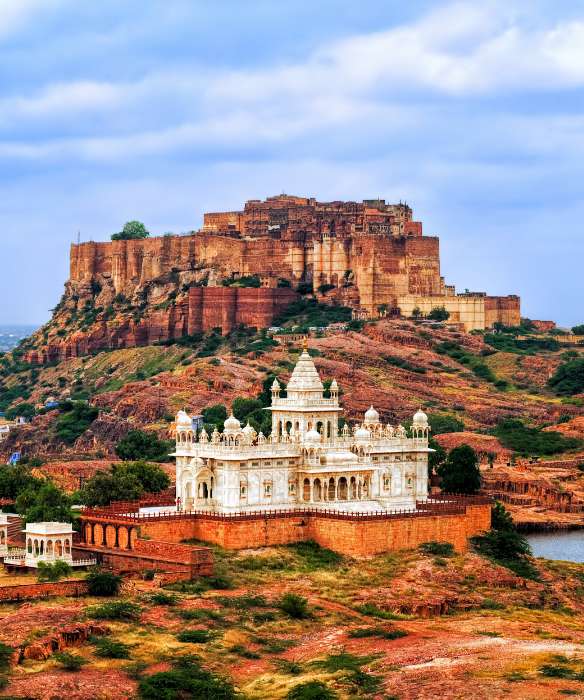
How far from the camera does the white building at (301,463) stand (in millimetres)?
93750

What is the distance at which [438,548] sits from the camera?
95.5 metres

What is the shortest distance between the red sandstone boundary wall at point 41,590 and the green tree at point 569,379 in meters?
81.9

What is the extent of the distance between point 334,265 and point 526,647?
91334 millimetres

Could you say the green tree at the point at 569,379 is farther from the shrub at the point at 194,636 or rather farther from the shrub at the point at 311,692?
the shrub at the point at 311,692

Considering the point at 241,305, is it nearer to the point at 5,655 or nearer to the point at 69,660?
the point at 69,660

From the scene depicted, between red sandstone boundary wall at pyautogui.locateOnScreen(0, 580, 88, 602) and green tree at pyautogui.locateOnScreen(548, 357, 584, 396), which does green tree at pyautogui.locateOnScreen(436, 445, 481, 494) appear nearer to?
red sandstone boundary wall at pyautogui.locateOnScreen(0, 580, 88, 602)

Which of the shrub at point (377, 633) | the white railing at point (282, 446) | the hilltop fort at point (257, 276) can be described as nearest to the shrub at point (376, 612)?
the shrub at point (377, 633)

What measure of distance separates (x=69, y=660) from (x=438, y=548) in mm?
24077

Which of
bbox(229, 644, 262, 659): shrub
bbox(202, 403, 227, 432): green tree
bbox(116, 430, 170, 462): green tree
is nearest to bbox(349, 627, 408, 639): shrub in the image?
bbox(229, 644, 262, 659): shrub

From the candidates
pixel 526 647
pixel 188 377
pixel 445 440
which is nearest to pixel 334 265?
pixel 188 377

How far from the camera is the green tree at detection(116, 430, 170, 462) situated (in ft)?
434

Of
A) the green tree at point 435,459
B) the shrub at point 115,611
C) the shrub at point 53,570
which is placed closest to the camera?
the shrub at point 115,611

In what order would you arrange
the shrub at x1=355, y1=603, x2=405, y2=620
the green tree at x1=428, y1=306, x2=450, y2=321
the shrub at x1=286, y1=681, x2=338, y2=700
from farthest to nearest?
the green tree at x1=428, y1=306, x2=450, y2=321 → the shrub at x1=355, y1=603, x2=405, y2=620 → the shrub at x1=286, y1=681, x2=338, y2=700

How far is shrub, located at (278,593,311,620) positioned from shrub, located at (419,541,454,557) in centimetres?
1110
